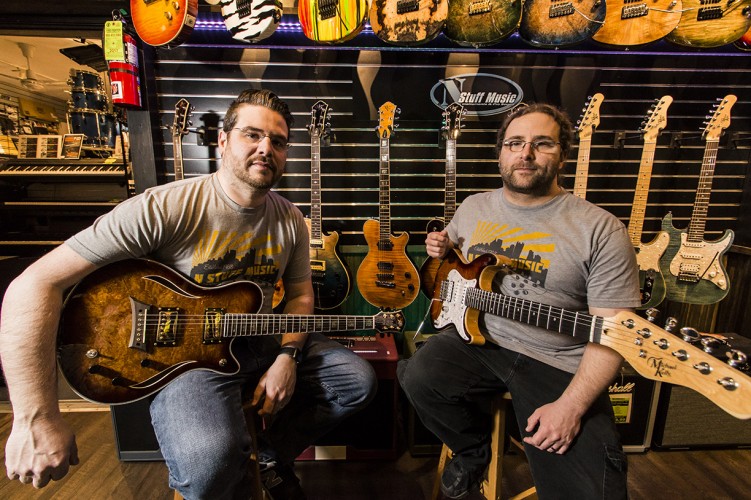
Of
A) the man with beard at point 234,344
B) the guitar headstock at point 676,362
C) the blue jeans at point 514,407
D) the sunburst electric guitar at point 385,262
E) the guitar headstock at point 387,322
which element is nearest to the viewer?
the guitar headstock at point 676,362

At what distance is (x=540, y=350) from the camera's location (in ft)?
4.84

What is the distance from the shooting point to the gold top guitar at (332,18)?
6.51 ft

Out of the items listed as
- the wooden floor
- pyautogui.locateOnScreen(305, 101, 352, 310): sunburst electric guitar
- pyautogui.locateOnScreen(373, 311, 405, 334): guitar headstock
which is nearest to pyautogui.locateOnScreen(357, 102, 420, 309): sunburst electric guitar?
pyautogui.locateOnScreen(305, 101, 352, 310): sunburst electric guitar

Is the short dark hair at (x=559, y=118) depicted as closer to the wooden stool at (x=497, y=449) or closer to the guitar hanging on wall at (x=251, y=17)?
the wooden stool at (x=497, y=449)

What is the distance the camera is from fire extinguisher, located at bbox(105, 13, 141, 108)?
2.01 metres

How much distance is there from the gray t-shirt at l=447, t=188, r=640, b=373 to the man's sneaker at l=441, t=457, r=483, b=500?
583 mm

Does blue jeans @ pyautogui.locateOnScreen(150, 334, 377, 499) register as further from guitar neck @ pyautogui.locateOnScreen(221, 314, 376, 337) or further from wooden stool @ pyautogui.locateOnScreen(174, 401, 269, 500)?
guitar neck @ pyautogui.locateOnScreen(221, 314, 376, 337)

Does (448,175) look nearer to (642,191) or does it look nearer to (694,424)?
(642,191)

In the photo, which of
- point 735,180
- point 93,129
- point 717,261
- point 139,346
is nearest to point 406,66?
point 139,346

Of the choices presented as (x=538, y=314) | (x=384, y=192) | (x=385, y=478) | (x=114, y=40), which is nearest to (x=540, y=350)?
(x=538, y=314)

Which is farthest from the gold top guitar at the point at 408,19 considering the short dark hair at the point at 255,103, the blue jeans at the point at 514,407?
the blue jeans at the point at 514,407

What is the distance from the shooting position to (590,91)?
2463 millimetres

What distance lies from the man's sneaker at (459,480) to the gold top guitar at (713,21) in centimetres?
291

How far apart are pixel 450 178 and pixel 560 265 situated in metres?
1.11
